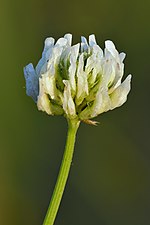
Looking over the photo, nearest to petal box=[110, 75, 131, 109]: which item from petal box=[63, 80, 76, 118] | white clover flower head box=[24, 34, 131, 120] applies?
white clover flower head box=[24, 34, 131, 120]

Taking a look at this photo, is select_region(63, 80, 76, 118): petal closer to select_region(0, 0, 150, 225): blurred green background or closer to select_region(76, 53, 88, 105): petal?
select_region(76, 53, 88, 105): petal

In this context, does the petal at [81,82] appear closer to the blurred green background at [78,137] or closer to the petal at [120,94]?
the petal at [120,94]

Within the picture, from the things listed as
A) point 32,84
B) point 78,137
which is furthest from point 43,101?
point 78,137

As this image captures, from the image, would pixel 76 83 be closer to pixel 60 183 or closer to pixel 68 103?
pixel 68 103

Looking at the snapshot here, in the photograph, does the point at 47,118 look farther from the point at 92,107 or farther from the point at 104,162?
the point at 92,107

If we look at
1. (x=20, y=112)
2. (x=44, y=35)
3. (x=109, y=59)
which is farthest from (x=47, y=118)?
(x=109, y=59)

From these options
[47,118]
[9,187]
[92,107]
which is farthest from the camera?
[47,118]
